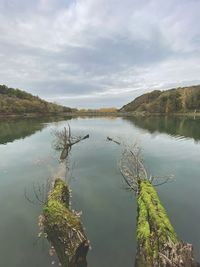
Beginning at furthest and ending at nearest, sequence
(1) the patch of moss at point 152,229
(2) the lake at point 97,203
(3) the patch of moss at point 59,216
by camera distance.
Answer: (2) the lake at point 97,203
(3) the patch of moss at point 59,216
(1) the patch of moss at point 152,229

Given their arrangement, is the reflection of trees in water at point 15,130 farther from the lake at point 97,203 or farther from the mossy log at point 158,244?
the mossy log at point 158,244

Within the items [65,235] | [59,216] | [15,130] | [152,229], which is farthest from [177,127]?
[65,235]

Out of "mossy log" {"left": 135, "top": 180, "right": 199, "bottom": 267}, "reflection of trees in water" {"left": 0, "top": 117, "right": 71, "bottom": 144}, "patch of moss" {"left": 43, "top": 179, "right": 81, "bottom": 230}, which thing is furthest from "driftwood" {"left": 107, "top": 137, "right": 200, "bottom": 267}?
"reflection of trees in water" {"left": 0, "top": 117, "right": 71, "bottom": 144}

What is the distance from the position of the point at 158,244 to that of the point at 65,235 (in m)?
3.85

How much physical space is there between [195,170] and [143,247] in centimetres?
1848

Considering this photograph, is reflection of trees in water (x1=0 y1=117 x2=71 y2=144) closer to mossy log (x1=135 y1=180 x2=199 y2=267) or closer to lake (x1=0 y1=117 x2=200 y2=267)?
lake (x1=0 y1=117 x2=200 y2=267)

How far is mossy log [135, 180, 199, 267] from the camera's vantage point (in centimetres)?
754

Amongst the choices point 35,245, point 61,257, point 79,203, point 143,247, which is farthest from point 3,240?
point 143,247

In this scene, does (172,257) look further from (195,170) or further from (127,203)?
(195,170)

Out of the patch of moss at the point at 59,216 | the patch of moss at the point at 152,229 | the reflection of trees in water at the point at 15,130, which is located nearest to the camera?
the patch of moss at the point at 152,229

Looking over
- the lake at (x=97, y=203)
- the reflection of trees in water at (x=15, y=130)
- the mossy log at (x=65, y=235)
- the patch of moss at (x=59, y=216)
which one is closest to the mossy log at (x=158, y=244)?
the lake at (x=97, y=203)

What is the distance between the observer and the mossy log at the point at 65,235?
9.13 metres

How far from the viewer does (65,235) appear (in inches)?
378

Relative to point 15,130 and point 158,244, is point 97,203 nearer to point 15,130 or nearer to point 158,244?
point 158,244
